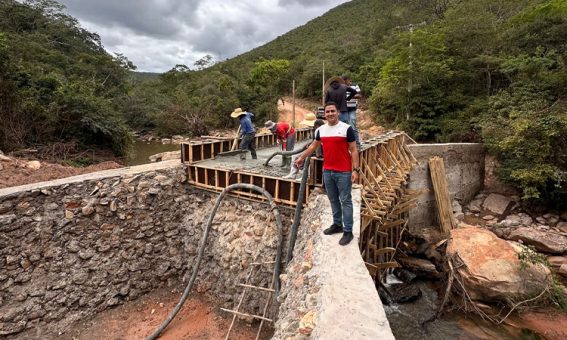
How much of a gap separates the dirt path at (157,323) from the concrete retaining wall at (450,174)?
7.69 m

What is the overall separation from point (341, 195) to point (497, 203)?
11.7m

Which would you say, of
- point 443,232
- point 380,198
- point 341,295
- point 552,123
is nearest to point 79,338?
point 341,295

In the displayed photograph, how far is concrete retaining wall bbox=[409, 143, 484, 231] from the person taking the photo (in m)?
11.2

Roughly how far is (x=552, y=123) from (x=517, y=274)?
→ 6.28m

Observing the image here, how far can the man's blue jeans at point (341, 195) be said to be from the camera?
371 cm

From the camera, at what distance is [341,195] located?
3811 mm

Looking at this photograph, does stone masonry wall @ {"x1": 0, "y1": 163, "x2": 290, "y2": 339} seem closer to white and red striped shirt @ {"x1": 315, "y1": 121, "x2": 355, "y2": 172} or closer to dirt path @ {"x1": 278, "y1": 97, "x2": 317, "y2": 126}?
white and red striped shirt @ {"x1": 315, "y1": 121, "x2": 355, "y2": 172}

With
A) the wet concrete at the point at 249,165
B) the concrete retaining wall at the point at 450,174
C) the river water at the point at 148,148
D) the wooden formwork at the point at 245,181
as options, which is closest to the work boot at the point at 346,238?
the wooden formwork at the point at 245,181

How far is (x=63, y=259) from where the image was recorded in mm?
6672

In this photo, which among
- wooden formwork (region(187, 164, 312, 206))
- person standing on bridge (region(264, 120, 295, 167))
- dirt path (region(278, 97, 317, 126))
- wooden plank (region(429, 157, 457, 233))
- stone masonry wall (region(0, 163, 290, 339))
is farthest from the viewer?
dirt path (region(278, 97, 317, 126))

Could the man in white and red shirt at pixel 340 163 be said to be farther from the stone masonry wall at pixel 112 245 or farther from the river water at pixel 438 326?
the river water at pixel 438 326

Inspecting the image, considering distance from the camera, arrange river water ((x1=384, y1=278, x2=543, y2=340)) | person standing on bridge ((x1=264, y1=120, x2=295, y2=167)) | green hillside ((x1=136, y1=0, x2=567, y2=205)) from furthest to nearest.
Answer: green hillside ((x1=136, y1=0, x2=567, y2=205)) < person standing on bridge ((x1=264, y1=120, x2=295, y2=167)) < river water ((x1=384, y1=278, x2=543, y2=340))

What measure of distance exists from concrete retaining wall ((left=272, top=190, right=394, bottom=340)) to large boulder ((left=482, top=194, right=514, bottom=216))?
10.9 m

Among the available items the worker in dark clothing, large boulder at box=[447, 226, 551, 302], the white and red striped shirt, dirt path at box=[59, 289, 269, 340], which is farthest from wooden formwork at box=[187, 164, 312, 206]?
large boulder at box=[447, 226, 551, 302]
